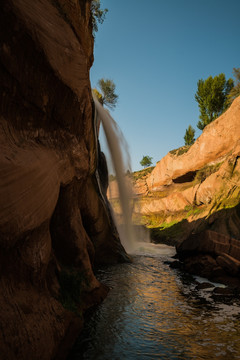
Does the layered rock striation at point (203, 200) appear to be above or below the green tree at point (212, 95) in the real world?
below

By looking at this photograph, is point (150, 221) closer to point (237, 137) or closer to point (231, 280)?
point (237, 137)

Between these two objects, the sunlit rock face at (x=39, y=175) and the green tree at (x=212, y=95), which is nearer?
the sunlit rock face at (x=39, y=175)

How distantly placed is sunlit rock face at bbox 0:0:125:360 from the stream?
1.60 feet

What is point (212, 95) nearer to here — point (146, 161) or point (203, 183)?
point (203, 183)

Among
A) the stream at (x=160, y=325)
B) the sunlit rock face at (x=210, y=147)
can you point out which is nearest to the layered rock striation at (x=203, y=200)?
the sunlit rock face at (x=210, y=147)

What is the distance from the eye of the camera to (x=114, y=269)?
10336 millimetres

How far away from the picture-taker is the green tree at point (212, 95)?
37325 millimetres

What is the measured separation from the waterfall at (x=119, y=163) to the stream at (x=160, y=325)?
847cm

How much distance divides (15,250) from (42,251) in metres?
0.62

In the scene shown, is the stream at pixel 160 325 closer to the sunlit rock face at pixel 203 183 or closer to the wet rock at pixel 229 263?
the wet rock at pixel 229 263

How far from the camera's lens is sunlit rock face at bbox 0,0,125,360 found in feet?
10.1

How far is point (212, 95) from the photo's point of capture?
3759 centimetres

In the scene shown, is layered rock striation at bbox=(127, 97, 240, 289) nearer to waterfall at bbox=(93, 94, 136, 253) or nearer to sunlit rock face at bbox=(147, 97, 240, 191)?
sunlit rock face at bbox=(147, 97, 240, 191)

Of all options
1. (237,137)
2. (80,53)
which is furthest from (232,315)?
(237,137)
